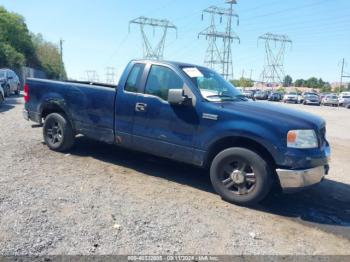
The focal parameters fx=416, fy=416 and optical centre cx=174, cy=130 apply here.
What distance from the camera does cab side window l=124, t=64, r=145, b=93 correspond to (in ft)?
22.5

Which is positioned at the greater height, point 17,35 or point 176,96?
point 17,35

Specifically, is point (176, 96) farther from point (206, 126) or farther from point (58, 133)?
point (58, 133)

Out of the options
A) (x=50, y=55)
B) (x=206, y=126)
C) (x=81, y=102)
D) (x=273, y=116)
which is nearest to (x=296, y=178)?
(x=273, y=116)

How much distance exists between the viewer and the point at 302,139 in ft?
18.0

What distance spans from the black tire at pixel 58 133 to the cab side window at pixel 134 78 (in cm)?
166

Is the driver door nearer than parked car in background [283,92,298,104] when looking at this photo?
Yes

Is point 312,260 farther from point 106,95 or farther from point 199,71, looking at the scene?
point 106,95

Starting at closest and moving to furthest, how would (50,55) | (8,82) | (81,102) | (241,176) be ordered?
(241,176)
(81,102)
(8,82)
(50,55)

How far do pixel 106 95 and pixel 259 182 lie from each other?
3.08 meters

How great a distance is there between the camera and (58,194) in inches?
219

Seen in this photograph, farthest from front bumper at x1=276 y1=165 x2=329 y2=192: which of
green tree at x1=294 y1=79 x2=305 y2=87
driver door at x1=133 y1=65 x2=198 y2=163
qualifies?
green tree at x1=294 y1=79 x2=305 y2=87

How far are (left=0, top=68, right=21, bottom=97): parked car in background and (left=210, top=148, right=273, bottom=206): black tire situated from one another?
19.1 meters

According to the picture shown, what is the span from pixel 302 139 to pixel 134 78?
292 centimetres

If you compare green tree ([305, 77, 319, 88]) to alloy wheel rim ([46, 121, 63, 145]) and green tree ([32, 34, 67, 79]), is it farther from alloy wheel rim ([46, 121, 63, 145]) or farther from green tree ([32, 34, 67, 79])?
alloy wheel rim ([46, 121, 63, 145])
